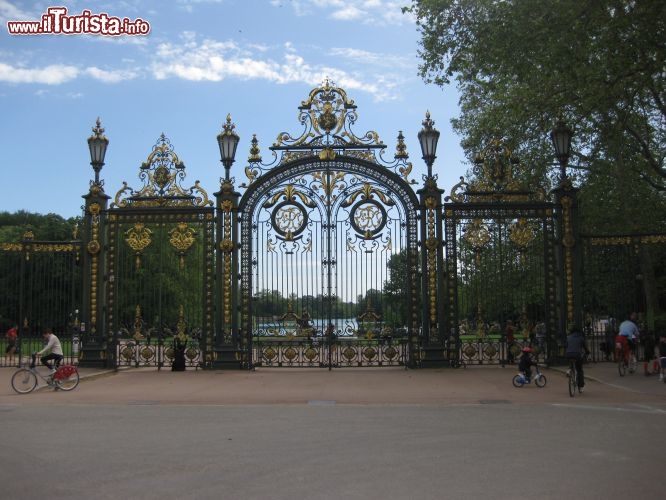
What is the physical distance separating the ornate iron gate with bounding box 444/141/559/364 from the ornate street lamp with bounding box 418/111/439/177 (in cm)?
109

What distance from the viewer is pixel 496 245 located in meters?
20.3

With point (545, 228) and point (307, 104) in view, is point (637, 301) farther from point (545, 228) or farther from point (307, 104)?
point (307, 104)

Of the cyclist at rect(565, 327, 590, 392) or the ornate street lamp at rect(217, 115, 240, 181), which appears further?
the ornate street lamp at rect(217, 115, 240, 181)

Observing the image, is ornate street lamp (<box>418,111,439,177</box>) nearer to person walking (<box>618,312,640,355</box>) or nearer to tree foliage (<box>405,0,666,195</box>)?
tree foliage (<box>405,0,666,195</box>)

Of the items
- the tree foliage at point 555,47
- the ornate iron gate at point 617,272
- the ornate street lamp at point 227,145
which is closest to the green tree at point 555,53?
the tree foliage at point 555,47

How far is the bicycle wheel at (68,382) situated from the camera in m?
15.9

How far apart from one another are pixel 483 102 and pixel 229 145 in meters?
16.6

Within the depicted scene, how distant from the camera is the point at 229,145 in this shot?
20.2 m

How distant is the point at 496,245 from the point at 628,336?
4.25 meters

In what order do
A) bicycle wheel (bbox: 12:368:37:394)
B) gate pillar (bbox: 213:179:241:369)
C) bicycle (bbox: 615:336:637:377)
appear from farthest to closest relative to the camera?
gate pillar (bbox: 213:179:241:369) → bicycle (bbox: 615:336:637:377) → bicycle wheel (bbox: 12:368:37:394)

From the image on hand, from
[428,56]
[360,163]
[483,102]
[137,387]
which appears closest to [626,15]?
[428,56]

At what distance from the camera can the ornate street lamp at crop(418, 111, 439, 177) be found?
19.9m

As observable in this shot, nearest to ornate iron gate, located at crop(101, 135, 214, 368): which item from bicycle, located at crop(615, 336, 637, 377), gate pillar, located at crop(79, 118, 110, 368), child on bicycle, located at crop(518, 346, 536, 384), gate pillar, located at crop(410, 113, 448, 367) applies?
gate pillar, located at crop(79, 118, 110, 368)

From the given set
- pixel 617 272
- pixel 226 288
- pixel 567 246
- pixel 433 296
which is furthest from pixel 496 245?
pixel 226 288
